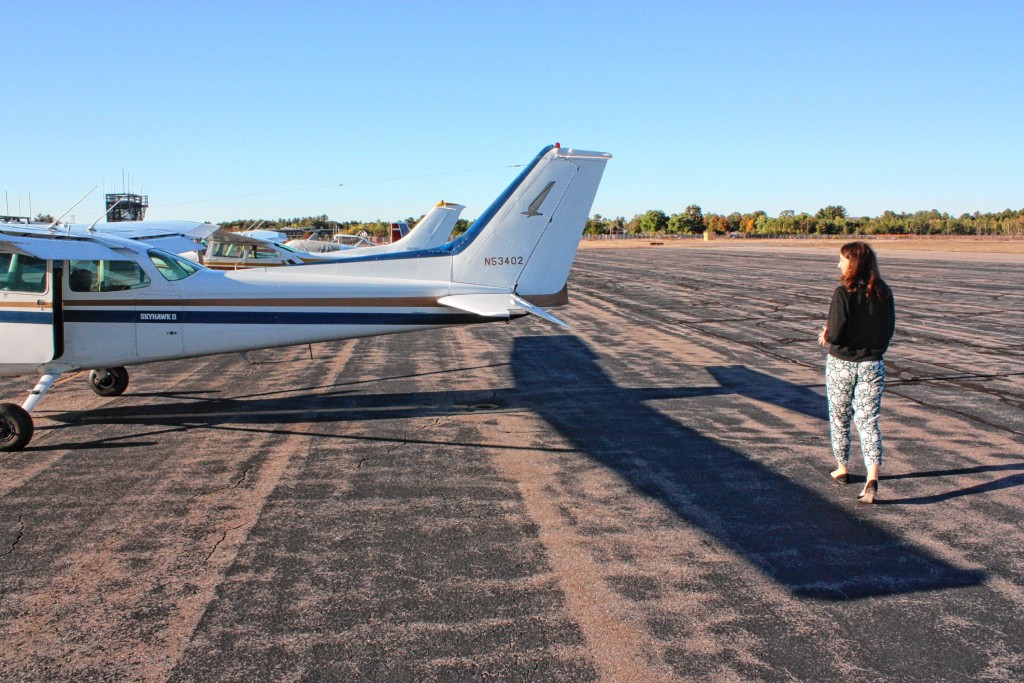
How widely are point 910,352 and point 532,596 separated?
469 inches

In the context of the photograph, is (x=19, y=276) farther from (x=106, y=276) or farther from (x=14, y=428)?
(x=14, y=428)

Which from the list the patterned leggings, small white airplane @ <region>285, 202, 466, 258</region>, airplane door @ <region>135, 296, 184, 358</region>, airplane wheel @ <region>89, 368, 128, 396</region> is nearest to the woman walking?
the patterned leggings

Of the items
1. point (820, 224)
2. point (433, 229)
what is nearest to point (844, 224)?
point (820, 224)

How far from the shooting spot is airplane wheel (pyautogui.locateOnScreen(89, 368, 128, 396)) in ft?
33.6

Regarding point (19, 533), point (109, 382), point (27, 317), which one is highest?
point (27, 317)

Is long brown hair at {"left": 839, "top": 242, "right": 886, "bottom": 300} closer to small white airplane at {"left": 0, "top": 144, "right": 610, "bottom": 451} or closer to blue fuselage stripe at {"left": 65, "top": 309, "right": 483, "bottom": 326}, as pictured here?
small white airplane at {"left": 0, "top": 144, "right": 610, "bottom": 451}

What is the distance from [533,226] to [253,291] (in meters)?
3.70

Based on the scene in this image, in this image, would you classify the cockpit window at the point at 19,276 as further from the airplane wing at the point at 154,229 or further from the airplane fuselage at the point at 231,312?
the airplane wing at the point at 154,229

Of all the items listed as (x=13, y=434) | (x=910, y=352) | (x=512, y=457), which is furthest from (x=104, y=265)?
(x=910, y=352)

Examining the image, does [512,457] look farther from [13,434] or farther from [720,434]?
[13,434]

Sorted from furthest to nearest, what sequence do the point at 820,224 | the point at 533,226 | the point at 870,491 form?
the point at 820,224 → the point at 533,226 → the point at 870,491

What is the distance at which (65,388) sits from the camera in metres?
10.9

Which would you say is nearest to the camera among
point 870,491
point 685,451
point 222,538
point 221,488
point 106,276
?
point 222,538

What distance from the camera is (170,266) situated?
9.23 m
